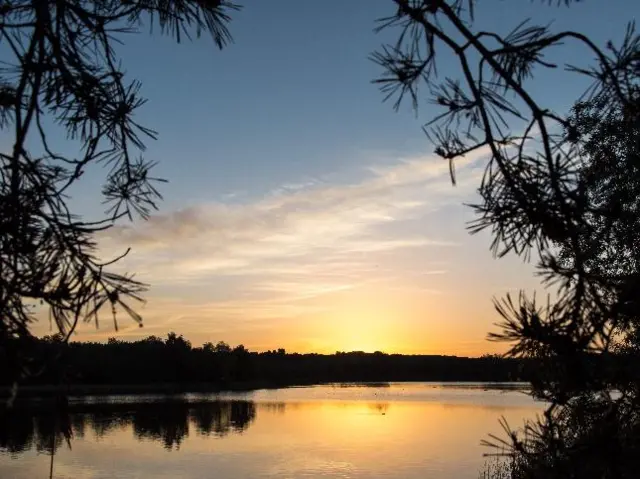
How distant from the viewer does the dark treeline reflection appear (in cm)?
2542

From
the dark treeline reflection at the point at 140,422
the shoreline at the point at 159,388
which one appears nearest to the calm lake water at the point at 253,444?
the dark treeline reflection at the point at 140,422

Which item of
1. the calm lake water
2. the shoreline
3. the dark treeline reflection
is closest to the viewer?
the calm lake water

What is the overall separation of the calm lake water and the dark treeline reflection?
0.05m

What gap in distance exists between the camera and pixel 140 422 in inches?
1278

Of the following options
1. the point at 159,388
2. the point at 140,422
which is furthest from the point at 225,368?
the point at 140,422

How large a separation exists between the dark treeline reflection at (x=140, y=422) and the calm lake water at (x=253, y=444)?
0.05 meters

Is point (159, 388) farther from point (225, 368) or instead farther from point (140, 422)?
point (140, 422)

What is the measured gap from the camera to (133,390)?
66188mm

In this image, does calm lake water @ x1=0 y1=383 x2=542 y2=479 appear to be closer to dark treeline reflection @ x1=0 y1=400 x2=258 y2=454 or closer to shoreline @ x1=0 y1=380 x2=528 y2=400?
dark treeline reflection @ x1=0 y1=400 x2=258 y2=454

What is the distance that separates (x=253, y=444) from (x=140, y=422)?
31.4ft

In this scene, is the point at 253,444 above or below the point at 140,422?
below

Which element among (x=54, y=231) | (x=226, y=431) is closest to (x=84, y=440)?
(x=226, y=431)

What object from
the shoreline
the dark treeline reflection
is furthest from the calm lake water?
the shoreline

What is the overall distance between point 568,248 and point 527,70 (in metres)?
0.47
